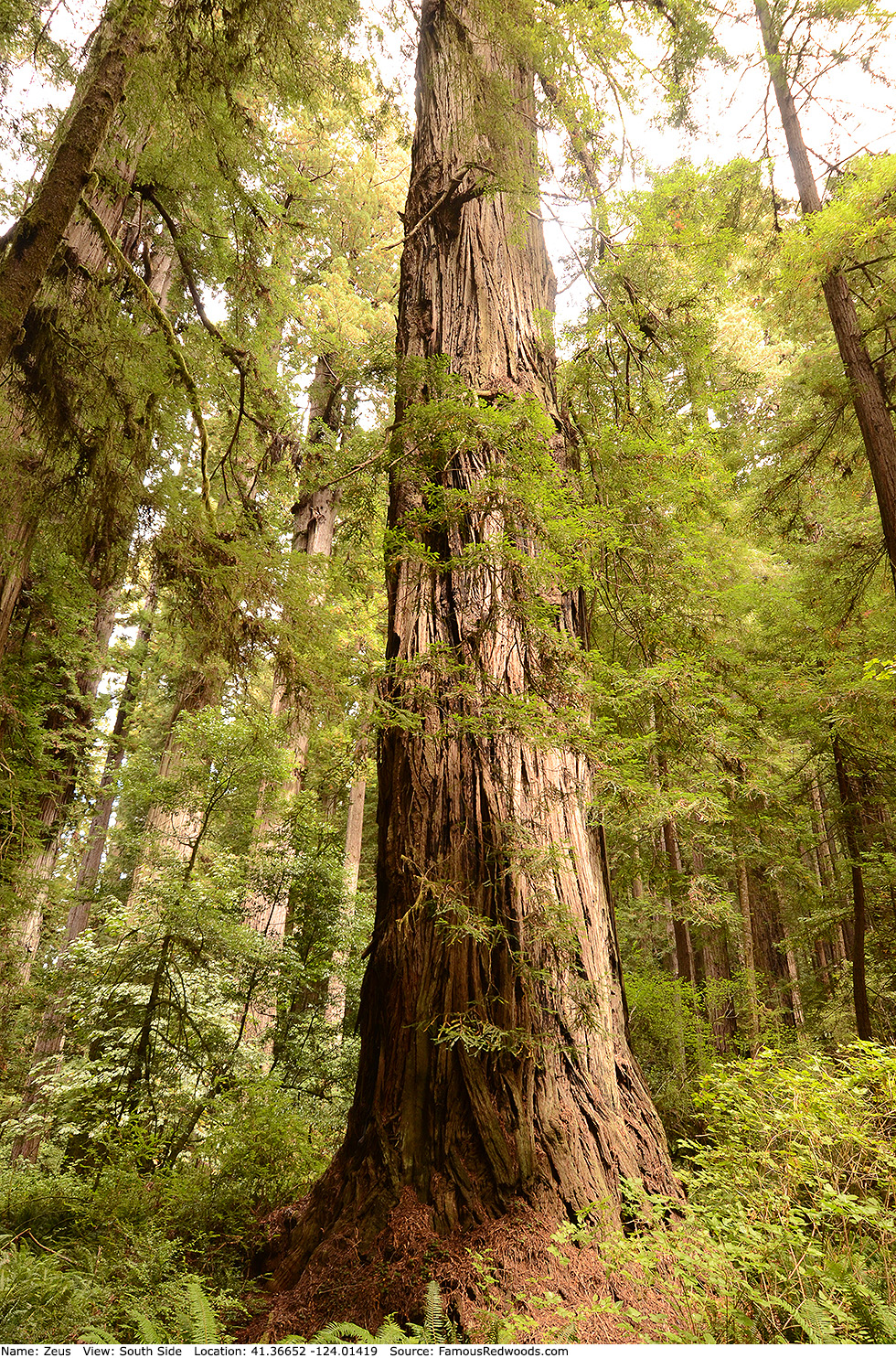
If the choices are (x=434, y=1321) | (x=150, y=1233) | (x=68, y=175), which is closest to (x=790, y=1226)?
(x=434, y=1321)

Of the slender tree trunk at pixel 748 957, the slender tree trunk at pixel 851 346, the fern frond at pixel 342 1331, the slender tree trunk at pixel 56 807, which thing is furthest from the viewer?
the slender tree trunk at pixel 748 957

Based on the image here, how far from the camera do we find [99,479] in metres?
A: 4.56

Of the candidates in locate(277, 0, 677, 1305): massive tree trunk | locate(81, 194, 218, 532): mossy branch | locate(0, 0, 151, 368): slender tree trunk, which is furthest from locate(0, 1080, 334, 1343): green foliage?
locate(81, 194, 218, 532): mossy branch

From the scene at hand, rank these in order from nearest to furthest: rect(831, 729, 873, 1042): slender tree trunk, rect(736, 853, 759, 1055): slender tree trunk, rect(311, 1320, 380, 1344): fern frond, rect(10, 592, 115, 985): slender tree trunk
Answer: rect(311, 1320, 380, 1344): fern frond → rect(10, 592, 115, 985): slender tree trunk → rect(831, 729, 873, 1042): slender tree trunk → rect(736, 853, 759, 1055): slender tree trunk

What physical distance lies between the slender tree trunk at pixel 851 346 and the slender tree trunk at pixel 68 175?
670cm

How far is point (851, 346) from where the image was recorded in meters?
7.59

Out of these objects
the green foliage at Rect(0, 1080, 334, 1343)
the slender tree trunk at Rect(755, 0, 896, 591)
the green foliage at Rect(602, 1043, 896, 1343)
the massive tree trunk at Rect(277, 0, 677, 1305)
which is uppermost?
the slender tree trunk at Rect(755, 0, 896, 591)

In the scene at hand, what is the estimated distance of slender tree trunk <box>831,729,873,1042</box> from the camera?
8.79m

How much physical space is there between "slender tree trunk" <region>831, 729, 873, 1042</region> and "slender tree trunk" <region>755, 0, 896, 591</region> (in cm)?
301

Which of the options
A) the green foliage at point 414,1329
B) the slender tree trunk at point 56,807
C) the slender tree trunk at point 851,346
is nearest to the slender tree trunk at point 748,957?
the slender tree trunk at point 851,346

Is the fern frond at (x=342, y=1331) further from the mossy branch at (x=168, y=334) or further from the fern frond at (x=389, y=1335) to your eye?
the mossy branch at (x=168, y=334)

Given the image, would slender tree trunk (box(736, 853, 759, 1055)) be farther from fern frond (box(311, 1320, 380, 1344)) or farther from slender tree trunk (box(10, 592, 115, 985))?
slender tree trunk (box(10, 592, 115, 985))

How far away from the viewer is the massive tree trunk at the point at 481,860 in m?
3.04

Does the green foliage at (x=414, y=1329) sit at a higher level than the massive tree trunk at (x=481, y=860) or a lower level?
lower
